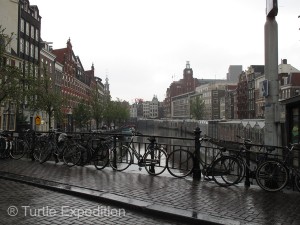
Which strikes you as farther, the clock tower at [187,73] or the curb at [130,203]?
the clock tower at [187,73]

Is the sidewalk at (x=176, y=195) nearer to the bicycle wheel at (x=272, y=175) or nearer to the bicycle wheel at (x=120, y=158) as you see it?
the bicycle wheel at (x=272, y=175)

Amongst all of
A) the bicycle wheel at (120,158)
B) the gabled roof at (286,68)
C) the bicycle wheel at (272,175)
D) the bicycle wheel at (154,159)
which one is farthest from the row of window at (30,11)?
the gabled roof at (286,68)

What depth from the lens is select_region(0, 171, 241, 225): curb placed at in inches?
227

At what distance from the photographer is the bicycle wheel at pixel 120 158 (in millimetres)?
10742

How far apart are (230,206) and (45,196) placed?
4048mm

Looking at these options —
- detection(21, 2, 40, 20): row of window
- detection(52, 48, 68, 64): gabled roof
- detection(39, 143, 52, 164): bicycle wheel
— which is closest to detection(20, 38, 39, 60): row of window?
detection(21, 2, 40, 20): row of window

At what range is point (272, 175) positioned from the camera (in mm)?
7840

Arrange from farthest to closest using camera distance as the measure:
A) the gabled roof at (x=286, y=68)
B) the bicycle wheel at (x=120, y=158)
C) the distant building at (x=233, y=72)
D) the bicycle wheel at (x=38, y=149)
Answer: the distant building at (x=233, y=72) → the gabled roof at (x=286, y=68) → the bicycle wheel at (x=38, y=149) → the bicycle wheel at (x=120, y=158)

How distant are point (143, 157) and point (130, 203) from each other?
11.3 feet

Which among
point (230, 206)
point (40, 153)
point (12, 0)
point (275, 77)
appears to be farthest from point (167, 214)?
point (12, 0)

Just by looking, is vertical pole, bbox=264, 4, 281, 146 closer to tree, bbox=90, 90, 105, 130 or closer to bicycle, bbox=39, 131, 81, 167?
bicycle, bbox=39, 131, 81, 167

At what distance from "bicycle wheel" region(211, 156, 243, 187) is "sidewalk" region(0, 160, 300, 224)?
22 centimetres

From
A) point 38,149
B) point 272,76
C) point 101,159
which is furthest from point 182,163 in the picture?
point 38,149

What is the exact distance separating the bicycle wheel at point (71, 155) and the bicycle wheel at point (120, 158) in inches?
51.2
